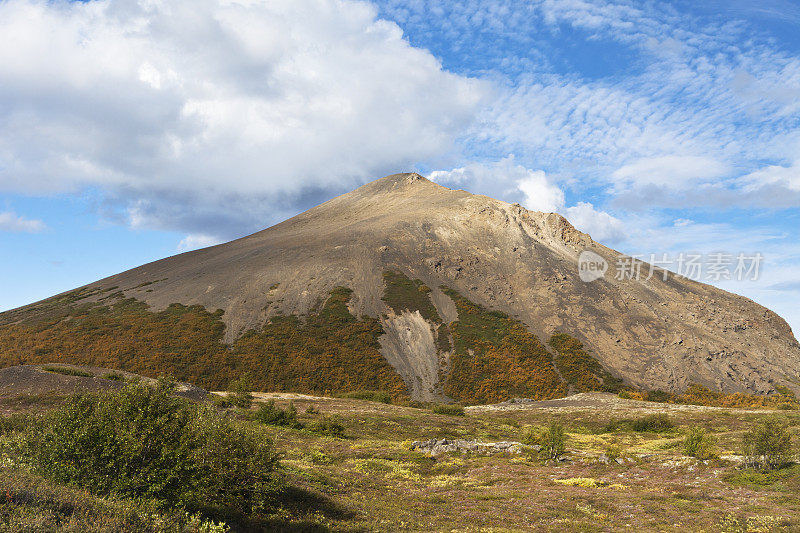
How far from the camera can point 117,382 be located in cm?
3709

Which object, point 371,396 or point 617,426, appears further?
point 371,396

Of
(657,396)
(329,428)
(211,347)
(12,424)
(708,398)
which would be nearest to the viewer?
(12,424)

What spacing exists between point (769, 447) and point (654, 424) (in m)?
22.0

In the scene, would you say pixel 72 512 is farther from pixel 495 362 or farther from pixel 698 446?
pixel 495 362

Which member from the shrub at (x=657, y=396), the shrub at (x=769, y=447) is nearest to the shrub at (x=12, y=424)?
the shrub at (x=769, y=447)

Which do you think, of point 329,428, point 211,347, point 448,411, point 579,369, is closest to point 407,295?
point 579,369

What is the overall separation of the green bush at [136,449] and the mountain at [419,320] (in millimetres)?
59539

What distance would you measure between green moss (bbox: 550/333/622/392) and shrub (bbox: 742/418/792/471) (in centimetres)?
5102

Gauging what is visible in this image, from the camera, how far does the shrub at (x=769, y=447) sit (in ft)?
80.9

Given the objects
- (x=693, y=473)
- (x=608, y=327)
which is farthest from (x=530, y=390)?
(x=693, y=473)

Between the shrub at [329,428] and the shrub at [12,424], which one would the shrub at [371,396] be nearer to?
the shrub at [329,428]

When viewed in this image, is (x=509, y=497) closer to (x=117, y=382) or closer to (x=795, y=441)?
(x=795, y=441)

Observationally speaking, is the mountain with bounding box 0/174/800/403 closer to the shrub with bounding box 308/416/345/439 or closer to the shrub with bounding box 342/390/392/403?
the shrub with bounding box 342/390/392/403

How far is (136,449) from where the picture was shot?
11273 mm
